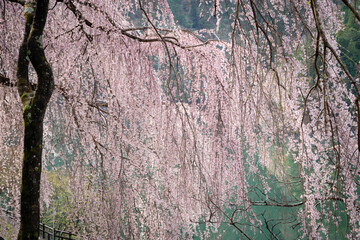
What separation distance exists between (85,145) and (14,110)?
71 centimetres

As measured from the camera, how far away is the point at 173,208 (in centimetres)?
246

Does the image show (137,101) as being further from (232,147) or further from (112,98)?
(232,147)

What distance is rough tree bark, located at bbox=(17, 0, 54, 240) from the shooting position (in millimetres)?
1475

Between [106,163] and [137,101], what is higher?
[137,101]

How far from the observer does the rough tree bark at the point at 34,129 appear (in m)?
1.47

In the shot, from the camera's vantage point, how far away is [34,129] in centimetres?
152

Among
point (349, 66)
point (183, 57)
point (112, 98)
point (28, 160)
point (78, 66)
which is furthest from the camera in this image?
point (349, 66)

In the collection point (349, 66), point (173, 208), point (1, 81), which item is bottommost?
point (173, 208)

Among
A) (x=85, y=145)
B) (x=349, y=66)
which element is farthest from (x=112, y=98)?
(x=349, y=66)

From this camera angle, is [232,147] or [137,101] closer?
[232,147]

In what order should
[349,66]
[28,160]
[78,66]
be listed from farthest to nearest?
[349,66] → [78,66] → [28,160]

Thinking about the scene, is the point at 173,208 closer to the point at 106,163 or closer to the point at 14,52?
the point at 106,163

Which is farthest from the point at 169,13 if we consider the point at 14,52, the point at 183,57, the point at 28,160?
the point at 28,160

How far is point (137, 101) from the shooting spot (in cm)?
231
